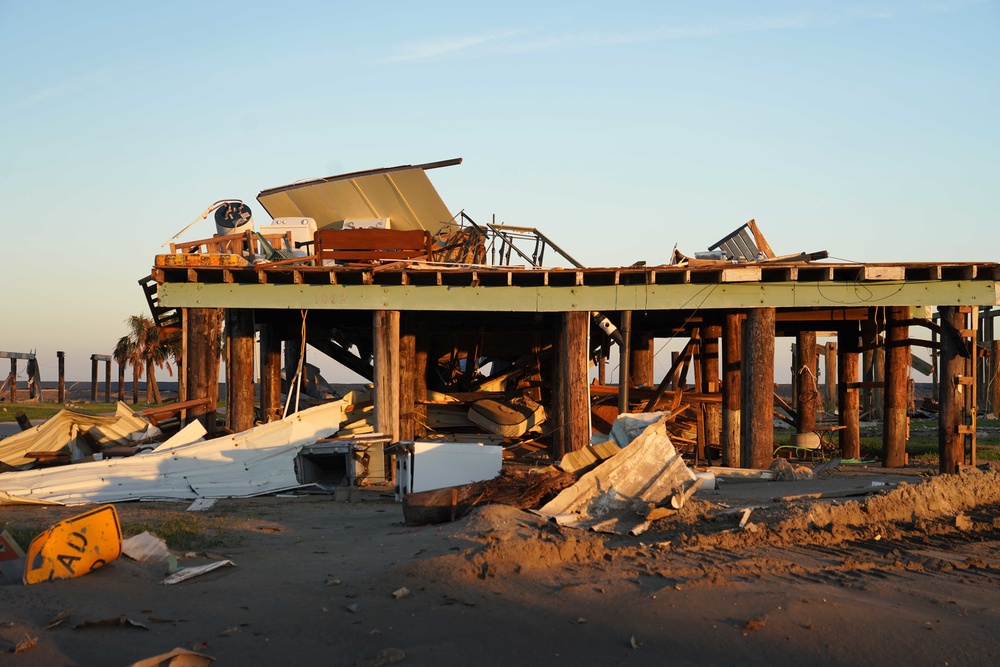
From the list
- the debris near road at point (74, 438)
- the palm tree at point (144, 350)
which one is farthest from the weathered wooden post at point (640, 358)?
the palm tree at point (144, 350)

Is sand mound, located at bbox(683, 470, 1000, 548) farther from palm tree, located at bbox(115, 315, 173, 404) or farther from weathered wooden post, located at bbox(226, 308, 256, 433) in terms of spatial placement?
palm tree, located at bbox(115, 315, 173, 404)

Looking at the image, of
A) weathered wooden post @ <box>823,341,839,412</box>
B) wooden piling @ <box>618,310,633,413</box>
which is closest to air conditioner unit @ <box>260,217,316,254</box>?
wooden piling @ <box>618,310,633,413</box>

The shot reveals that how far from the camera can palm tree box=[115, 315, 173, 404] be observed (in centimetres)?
5194

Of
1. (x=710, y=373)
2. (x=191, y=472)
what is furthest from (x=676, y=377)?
(x=191, y=472)

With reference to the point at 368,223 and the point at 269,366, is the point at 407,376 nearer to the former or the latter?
the point at 269,366

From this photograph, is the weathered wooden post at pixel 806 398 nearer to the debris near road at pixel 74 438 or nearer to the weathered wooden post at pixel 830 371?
the debris near road at pixel 74 438

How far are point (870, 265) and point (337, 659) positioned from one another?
1213 cm

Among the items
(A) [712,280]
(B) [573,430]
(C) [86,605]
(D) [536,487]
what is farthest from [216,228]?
(C) [86,605]

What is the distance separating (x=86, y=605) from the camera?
6.78 metres

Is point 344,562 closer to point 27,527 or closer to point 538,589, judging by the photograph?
point 538,589

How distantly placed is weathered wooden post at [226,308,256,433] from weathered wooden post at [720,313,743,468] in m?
8.23

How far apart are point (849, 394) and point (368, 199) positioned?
11.0 meters

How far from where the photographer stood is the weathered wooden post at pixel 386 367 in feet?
52.2

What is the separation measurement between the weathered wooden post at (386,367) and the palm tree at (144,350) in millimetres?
38553
